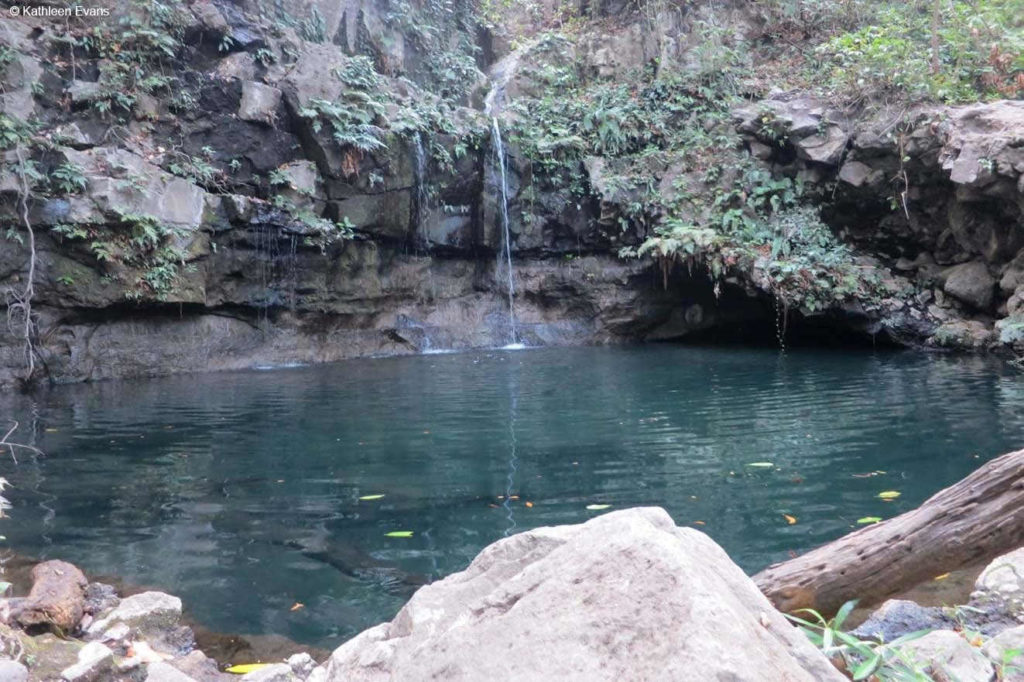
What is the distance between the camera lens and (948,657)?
7.34 feet

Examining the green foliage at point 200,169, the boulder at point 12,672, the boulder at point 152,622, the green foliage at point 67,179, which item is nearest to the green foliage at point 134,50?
the green foliage at point 200,169

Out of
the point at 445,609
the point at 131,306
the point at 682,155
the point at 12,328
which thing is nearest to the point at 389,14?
the point at 682,155

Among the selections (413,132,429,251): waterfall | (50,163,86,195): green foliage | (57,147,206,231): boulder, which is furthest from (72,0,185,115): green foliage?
(413,132,429,251): waterfall

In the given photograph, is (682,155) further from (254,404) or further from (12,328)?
(12,328)

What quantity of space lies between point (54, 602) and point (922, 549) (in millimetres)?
4041

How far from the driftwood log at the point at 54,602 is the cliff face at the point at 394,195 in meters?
9.73

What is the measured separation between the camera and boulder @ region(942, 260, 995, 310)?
14.5 meters

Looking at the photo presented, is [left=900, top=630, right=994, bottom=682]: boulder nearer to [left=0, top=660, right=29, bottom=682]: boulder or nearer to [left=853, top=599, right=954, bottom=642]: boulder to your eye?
[left=853, top=599, right=954, bottom=642]: boulder

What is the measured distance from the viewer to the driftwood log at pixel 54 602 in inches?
153

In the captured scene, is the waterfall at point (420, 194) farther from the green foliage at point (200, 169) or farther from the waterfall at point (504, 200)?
the green foliage at point (200, 169)

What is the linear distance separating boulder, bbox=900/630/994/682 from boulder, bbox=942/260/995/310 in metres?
14.2

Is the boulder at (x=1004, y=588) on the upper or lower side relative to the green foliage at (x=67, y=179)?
A: lower

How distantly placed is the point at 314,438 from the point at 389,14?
1371cm

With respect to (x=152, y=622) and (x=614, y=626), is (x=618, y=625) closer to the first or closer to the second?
(x=614, y=626)
